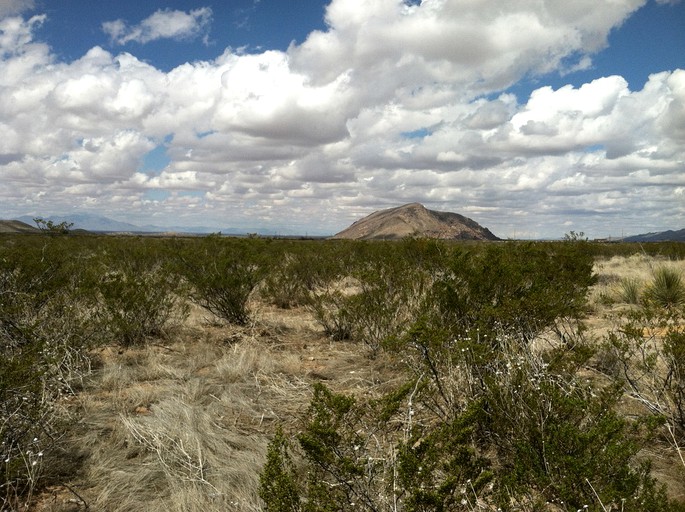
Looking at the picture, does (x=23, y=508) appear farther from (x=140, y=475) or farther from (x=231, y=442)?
(x=231, y=442)

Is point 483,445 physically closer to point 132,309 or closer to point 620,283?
point 132,309

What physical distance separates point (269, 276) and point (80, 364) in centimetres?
532

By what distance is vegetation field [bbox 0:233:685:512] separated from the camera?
239 cm

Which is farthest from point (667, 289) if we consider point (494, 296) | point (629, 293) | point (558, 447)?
point (558, 447)

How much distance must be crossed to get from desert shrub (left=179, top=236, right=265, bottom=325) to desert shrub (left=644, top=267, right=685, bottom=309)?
8433mm

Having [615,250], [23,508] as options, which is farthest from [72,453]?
[615,250]

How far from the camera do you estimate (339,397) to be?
8.54ft

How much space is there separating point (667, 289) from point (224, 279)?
31.8ft

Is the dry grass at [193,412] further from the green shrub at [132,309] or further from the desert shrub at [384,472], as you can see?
the desert shrub at [384,472]

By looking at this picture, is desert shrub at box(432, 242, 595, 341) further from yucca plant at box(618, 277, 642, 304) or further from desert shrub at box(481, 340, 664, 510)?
yucca plant at box(618, 277, 642, 304)

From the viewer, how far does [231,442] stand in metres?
4.08

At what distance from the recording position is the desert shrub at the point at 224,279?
8.40m

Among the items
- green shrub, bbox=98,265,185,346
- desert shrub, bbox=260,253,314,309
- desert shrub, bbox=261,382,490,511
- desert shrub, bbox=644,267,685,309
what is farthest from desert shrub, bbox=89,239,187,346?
desert shrub, bbox=644,267,685,309

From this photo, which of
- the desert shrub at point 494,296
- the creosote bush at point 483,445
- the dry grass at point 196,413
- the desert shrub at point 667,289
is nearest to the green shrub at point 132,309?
the dry grass at point 196,413
